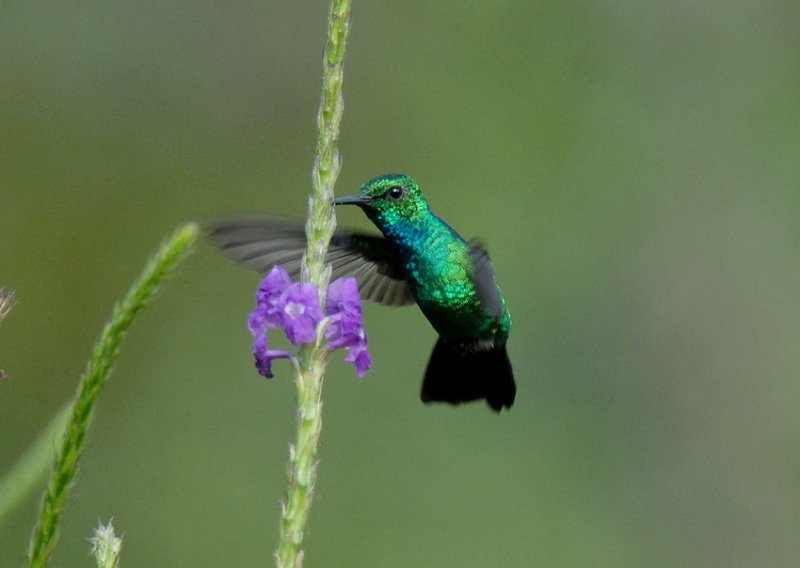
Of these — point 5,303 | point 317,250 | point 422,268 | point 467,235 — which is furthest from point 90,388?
point 467,235

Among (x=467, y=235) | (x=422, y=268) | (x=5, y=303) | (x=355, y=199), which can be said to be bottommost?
(x=5, y=303)

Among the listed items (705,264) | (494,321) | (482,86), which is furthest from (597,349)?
(494,321)

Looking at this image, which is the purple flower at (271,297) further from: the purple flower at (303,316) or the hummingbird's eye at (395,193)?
the hummingbird's eye at (395,193)

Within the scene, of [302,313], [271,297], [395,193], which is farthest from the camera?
[395,193]

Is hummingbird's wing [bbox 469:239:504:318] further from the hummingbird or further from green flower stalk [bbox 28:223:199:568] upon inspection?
green flower stalk [bbox 28:223:199:568]

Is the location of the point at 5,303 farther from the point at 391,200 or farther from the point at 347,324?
the point at 391,200

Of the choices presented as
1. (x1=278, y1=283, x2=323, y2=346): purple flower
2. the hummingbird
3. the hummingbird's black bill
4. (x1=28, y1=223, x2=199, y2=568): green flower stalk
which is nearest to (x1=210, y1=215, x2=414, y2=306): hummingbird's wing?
the hummingbird
